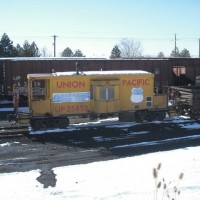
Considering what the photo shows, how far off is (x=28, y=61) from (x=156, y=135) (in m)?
13.1

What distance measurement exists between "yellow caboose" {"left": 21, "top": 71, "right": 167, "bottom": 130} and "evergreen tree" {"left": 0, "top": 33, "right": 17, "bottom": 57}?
4474cm

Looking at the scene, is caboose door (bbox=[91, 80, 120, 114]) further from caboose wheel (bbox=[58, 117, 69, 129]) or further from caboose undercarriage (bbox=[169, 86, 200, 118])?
caboose undercarriage (bbox=[169, 86, 200, 118])

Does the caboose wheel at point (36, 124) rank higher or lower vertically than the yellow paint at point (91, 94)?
lower

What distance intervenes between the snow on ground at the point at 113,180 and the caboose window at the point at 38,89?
6358 millimetres

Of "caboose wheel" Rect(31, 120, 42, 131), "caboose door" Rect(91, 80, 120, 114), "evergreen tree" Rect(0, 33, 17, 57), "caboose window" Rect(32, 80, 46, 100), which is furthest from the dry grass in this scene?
"evergreen tree" Rect(0, 33, 17, 57)

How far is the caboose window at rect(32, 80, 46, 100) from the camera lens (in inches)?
628

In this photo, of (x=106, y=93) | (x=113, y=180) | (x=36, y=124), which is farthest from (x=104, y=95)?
(x=113, y=180)

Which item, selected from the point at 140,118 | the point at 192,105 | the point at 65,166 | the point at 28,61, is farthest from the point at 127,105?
the point at 28,61

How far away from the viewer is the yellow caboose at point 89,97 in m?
15.5

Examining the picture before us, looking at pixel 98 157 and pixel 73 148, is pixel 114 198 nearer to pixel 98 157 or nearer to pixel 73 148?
pixel 98 157

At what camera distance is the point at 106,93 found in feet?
53.2

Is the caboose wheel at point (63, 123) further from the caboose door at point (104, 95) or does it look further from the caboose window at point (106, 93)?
the caboose window at point (106, 93)

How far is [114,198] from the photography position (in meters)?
7.57

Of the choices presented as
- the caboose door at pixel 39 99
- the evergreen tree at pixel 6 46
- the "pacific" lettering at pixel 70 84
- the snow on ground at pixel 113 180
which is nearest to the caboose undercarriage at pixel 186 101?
the "pacific" lettering at pixel 70 84
